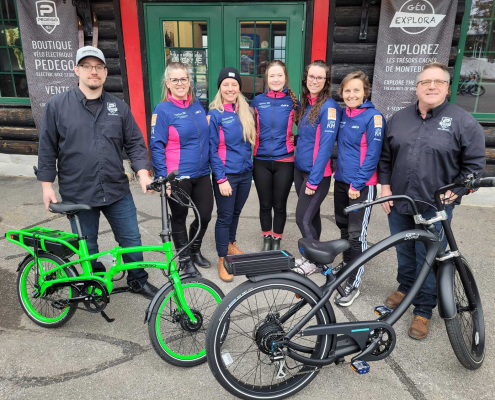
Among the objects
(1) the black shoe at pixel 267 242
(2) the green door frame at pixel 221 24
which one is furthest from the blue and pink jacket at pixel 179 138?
(2) the green door frame at pixel 221 24

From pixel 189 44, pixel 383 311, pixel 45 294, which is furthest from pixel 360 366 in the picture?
pixel 189 44

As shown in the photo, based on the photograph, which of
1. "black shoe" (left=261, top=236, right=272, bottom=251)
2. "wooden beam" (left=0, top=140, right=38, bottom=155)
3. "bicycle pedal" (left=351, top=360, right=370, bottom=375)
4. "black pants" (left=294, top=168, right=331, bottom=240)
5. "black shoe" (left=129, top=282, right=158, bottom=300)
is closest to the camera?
"bicycle pedal" (left=351, top=360, right=370, bottom=375)

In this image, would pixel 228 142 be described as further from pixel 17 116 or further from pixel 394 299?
Result: pixel 17 116

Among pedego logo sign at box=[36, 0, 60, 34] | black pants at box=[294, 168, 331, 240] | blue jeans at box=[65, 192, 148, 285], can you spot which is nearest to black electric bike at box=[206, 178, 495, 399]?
black pants at box=[294, 168, 331, 240]

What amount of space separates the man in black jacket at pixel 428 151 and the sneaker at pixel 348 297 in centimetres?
50

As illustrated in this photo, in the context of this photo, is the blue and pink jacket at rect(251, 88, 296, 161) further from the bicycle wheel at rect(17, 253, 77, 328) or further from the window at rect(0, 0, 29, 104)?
the window at rect(0, 0, 29, 104)

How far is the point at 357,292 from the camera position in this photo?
3250 millimetres

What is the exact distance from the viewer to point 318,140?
3209 mm

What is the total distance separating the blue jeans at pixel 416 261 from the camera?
2701mm

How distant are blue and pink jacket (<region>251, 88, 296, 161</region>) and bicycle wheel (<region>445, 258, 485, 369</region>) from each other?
174cm

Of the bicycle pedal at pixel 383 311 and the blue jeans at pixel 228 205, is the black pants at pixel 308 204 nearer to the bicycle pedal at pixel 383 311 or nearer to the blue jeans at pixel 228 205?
the blue jeans at pixel 228 205

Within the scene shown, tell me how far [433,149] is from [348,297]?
136cm

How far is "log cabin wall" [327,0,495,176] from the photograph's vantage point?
204 inches

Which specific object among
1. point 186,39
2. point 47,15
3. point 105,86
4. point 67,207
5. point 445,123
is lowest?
point 67,207
